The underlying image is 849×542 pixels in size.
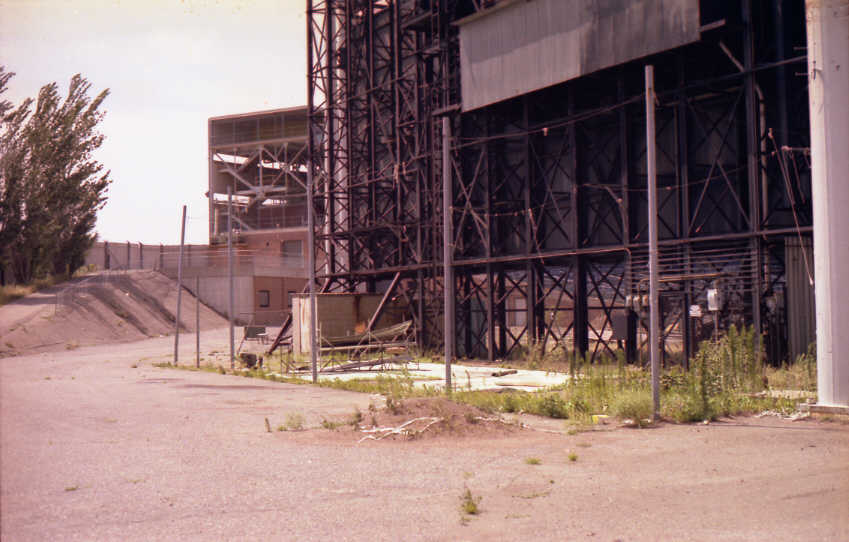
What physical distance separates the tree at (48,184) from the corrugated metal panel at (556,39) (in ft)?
48.7

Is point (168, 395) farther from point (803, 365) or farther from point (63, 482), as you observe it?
point (803, 365)

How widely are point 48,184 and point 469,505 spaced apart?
28.2 metres

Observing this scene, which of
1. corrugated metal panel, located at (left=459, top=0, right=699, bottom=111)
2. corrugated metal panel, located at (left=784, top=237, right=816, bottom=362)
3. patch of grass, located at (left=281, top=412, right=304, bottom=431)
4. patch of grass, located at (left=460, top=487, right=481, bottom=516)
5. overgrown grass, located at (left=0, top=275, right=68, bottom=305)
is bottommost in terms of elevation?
patch of grass, located at (left=281, top=412, right=304, bottom=431)

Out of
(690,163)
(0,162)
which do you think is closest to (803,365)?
(690,163)

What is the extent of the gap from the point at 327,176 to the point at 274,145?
2579cm

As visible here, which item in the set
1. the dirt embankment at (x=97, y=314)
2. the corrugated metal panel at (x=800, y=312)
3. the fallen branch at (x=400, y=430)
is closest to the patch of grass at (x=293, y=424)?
the fallen branch at (x=400, y=430)

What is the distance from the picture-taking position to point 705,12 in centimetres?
2492

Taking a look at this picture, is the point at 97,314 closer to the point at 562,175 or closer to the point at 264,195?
the point at 264,195

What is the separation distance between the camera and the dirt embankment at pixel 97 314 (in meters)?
46.4

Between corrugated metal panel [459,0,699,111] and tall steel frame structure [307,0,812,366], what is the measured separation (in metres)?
0.63

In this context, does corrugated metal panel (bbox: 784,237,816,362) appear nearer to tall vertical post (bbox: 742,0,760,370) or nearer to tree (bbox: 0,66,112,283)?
tall vertical post (bbox: 742,0,760,370)

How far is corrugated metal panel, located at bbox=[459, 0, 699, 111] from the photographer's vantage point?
2575 centimetres

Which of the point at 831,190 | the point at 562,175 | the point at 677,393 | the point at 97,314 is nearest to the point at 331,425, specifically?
the point at 677,393

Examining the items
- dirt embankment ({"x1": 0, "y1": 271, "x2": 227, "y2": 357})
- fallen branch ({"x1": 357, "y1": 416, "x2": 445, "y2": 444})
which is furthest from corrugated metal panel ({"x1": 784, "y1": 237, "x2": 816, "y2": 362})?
dirt embankment ({"x1": 0, "y1": 271, "x2": 227, "y2": 357})
